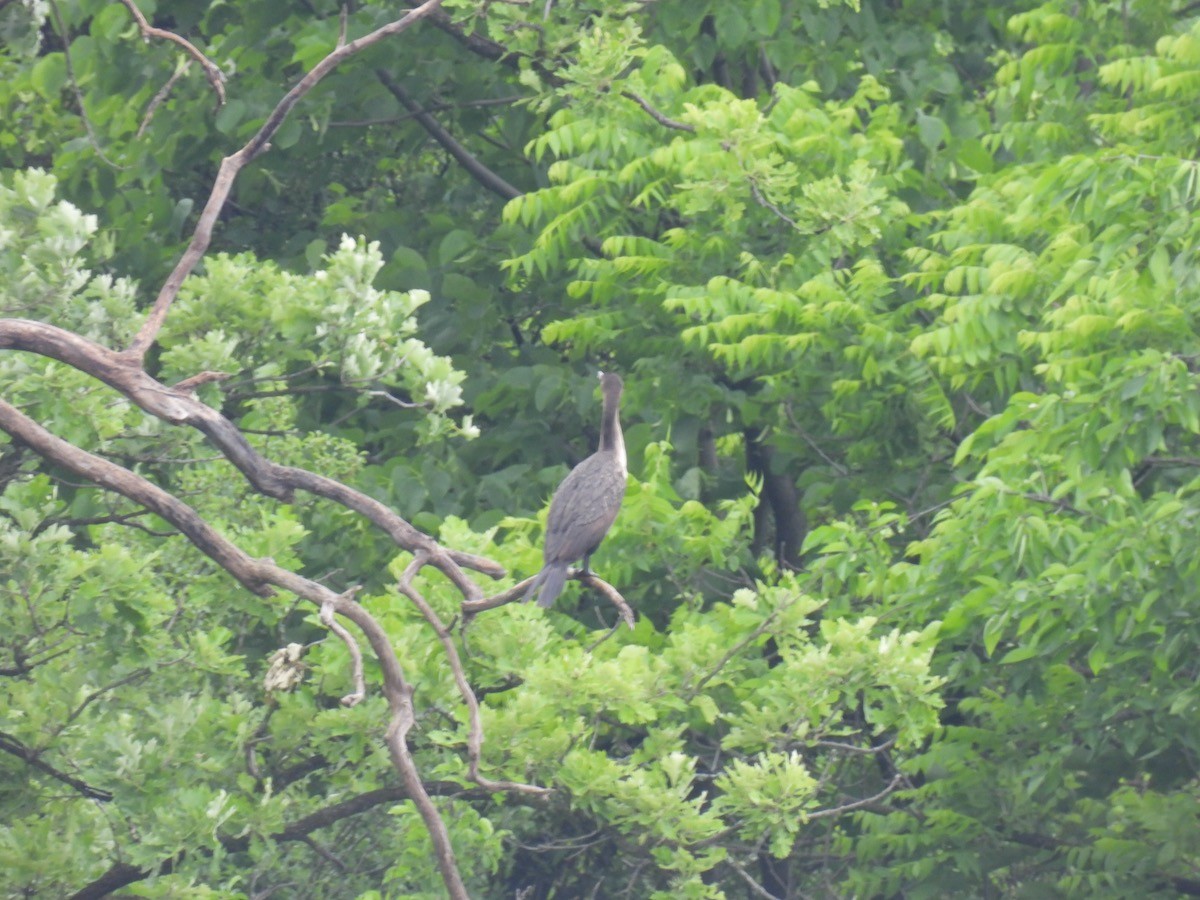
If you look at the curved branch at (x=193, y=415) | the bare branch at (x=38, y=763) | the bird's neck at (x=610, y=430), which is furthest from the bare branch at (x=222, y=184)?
the bird's neck at (x=610, y=430)

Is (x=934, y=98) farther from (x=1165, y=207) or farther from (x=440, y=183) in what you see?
(x=1165, y=207)

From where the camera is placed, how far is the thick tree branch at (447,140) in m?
9.59

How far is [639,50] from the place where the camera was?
815 centimetres

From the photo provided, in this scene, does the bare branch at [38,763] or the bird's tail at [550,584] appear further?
the bird's tail at [550,584]

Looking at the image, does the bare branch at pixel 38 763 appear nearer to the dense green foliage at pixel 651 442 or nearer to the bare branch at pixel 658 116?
the dense green foliage at pixel 651 442

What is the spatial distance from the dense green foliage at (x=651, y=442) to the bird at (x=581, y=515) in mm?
189

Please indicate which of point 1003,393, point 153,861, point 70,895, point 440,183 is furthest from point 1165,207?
point 440,183

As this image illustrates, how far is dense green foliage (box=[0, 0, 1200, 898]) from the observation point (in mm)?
5789

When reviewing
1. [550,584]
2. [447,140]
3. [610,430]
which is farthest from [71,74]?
[550,584]

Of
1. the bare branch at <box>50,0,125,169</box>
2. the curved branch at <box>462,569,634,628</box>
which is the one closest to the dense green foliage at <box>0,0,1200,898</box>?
the bare branch at <box>50,0,125,169</box>

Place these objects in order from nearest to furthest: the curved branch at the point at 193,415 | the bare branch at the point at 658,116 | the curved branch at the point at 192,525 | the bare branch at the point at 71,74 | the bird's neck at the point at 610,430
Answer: the curved branch at the point at 192,525 → the curved branch at the point at 193,415 → the bird's neck at the point at 610,430 → the bare branch at the point at 71,74 → the bare branch at the point at 658,116

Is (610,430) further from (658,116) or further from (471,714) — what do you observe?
(471,714)

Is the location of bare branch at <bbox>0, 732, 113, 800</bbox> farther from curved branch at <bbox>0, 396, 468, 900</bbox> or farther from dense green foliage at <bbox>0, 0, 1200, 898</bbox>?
curved branch at <bbox>0, 396, 468, 900</bbox>

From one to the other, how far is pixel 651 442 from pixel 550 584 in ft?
6.93
